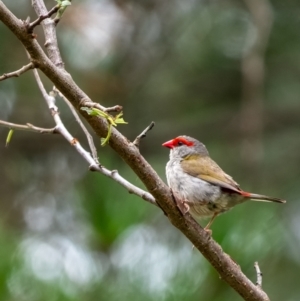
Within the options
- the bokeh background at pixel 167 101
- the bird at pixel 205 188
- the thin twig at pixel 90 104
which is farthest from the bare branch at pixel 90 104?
the bokeh background at pixel 167 101

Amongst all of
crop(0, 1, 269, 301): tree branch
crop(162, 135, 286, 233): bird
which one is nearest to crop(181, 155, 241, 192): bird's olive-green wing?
crop(162, 135, 286, 233): bird

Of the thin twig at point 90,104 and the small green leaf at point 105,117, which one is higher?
the thin twig at point 90,104

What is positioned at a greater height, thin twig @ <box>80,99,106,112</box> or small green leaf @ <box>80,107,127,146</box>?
thin twig @ <box>80,99,106,112</box>

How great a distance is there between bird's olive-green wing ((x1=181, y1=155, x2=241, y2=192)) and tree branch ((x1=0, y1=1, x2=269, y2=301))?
Result: 42.0 inches

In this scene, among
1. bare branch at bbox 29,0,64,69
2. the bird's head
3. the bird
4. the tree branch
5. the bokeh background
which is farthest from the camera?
the bokeh background

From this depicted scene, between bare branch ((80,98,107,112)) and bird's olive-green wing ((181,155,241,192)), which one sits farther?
bird's olive-green wing ((181,155,241,192))

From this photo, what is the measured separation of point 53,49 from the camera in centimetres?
259

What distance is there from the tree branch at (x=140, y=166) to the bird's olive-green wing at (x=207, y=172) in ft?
3.50

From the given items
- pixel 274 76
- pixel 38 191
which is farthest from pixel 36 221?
pixel 274 76

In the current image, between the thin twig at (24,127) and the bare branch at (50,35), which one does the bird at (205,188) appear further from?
the bare branch at (50,35)

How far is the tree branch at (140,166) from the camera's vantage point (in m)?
2.11

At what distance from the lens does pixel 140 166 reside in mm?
2291

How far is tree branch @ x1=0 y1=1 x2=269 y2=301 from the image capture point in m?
2.11

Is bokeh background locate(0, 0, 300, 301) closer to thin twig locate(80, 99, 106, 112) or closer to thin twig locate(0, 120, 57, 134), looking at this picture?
thin twig locate(0, 120, 57, 134)
